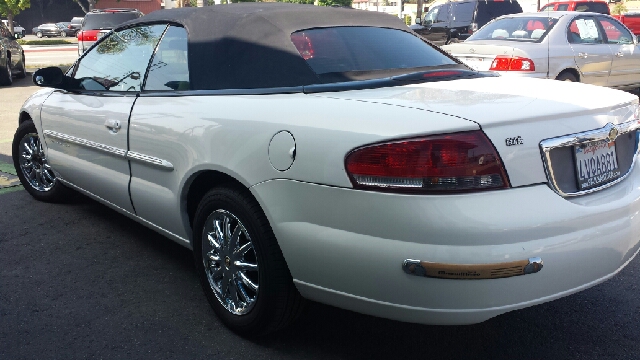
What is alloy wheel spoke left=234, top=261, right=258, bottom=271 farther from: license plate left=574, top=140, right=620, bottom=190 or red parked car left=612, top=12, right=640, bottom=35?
red parked car left=612, top=12, right=640, bottom=35

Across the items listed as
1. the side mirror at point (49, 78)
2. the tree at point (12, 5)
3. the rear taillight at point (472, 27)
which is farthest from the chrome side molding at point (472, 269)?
the tree at point (12, 5)

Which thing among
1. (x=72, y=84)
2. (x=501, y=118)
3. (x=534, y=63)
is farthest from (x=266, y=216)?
(x=534, y=63)

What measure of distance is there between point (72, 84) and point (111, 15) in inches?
567

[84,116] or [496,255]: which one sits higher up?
[84,116]

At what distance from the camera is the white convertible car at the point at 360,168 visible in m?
2.31

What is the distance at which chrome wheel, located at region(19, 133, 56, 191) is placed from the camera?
16.9 feet

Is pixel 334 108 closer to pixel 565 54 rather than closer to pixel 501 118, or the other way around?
pixel 501 118

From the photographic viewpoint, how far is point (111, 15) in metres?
17.7

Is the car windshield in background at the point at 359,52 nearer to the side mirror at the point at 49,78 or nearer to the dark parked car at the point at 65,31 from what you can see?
the side mirror at the point at 49,78

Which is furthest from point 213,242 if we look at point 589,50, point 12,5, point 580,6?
point 12,5

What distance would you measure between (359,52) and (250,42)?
22.7 inches

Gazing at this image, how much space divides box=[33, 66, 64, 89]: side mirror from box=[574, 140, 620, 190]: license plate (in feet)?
11.2

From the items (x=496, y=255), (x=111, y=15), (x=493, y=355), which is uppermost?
(x=111, y=15)

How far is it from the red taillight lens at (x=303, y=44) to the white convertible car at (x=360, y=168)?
0.01 meters
